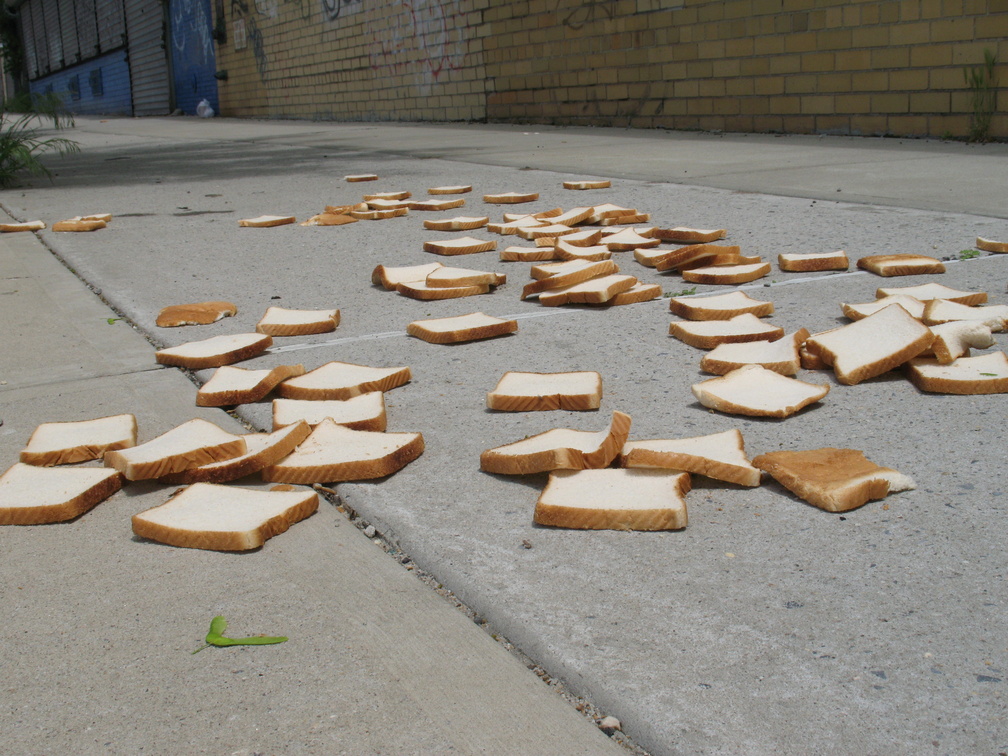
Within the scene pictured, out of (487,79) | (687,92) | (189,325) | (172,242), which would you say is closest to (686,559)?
(189,325)

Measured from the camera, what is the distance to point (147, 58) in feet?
89.0

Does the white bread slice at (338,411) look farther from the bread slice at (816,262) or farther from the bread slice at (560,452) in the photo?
the bread slice at (816,262)

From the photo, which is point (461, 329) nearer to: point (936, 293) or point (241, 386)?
point (241, 386)

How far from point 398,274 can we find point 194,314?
809 mm

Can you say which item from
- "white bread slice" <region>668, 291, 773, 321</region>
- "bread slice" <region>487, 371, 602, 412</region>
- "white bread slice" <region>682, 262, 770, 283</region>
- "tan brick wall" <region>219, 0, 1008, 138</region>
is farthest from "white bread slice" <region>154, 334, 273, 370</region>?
"tan brick wall" <region>219, 0, 1008, 138</region>

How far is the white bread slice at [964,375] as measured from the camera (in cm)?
220

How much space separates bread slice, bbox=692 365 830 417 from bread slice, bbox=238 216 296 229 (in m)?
3.57

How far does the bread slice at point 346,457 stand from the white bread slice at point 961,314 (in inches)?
58.2

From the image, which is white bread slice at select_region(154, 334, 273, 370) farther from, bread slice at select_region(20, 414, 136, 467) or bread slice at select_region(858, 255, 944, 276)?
bread slice at select_region(858, 255, 944, 276)

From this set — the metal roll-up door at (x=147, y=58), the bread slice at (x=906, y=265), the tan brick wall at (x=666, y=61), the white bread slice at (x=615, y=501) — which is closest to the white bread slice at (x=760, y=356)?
the white bread slice at (x=615, y=501)

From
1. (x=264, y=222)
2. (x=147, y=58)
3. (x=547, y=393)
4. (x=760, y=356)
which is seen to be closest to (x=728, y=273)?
(x=760, y=356)

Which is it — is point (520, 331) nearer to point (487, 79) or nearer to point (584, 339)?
point (584, 339)

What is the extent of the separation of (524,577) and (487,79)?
12.5 meters

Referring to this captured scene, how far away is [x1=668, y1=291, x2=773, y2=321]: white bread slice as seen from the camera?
2893mm
